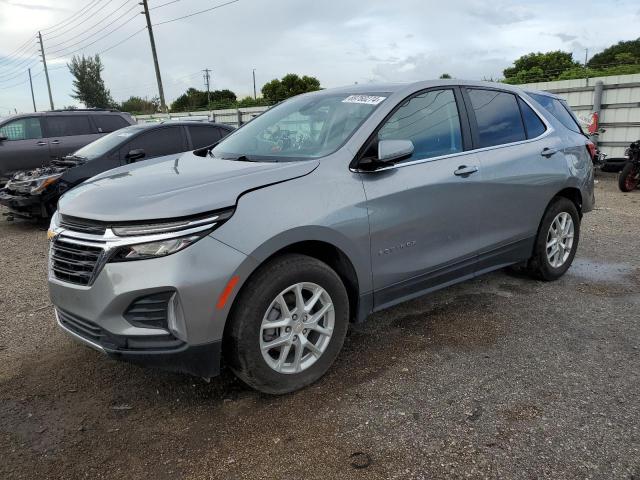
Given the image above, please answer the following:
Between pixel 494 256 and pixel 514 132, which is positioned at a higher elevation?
pixel 514 132

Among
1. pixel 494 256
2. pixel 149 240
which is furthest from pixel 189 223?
pixel 494 256

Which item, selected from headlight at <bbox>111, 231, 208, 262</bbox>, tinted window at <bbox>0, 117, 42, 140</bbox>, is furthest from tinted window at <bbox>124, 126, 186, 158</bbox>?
headlight at <bbox>111, 231, 208, 262</bbox>

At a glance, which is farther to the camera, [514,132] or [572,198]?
[572,198]

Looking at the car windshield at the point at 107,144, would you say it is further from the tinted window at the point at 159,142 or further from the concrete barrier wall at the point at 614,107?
the concrete barrier wall at the point at 614,107

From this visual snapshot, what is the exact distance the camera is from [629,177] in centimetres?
988

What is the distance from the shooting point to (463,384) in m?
3.07

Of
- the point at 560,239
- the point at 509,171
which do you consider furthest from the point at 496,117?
the point at 560,239

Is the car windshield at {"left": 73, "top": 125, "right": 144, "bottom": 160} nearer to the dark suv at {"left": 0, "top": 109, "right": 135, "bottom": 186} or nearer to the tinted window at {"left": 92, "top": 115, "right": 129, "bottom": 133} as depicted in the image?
the dark suv at {"left": 0, "top": 109, "right": 135, "bottom": 186}

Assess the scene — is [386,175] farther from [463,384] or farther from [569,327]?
[569,327]

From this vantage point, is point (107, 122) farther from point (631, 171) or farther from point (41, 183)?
point (631, 171)

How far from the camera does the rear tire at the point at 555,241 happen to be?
15.0ft

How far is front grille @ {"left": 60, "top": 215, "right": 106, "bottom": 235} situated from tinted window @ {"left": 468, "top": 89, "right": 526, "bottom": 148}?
277cm

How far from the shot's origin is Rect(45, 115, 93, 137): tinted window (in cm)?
1079

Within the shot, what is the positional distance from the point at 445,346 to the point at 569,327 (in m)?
1.03
